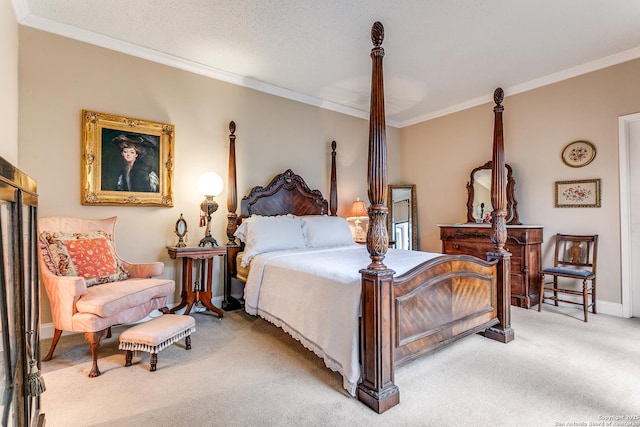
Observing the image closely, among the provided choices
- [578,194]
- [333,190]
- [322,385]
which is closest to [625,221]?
[578,194]

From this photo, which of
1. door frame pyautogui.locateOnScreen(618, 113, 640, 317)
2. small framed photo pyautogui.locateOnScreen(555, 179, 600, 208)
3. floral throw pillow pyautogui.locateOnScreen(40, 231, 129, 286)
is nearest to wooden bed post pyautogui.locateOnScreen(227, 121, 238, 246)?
floral throw pillow pyautogui.locateOnScreen(40, 231, 129, 286)

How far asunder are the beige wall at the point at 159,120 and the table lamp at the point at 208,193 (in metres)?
0.21

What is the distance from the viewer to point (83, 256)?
258 centimetres

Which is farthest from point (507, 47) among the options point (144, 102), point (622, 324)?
point (144, 102)

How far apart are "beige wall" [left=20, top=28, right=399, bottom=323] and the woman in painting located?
9.3 inches

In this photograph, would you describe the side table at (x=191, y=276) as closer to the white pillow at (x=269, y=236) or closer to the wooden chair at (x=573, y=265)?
the white pillow at (x=269, y=236)

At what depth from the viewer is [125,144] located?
321 cm

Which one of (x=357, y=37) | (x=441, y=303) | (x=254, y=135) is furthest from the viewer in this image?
(x=254, y=135)

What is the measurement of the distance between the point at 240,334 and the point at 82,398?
125cm

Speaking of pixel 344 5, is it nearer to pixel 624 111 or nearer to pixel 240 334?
Answer: pixel 240 334

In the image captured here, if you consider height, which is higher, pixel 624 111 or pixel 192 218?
pixel 624 111

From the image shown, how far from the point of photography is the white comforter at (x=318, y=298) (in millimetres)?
1960

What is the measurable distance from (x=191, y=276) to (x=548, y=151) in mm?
4569

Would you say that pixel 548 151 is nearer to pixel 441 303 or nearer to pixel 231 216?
pixel 441 303
